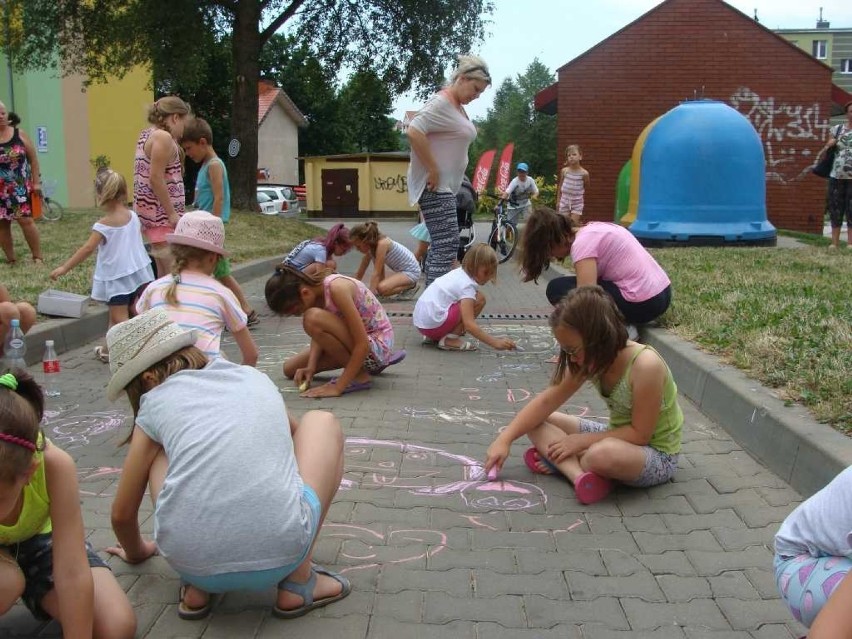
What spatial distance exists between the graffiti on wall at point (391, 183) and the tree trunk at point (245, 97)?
2123 centimetres

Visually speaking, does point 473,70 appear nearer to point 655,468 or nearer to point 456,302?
point 456,302

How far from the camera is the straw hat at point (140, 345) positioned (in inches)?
102

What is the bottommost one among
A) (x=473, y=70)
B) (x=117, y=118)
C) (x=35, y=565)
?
(x=35, y=565)

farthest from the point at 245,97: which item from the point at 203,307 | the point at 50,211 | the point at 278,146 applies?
the point at 278,146

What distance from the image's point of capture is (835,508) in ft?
6.72

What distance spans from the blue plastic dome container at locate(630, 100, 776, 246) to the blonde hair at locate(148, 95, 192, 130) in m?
7.84

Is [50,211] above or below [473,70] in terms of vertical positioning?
below

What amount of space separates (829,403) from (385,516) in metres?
2.06

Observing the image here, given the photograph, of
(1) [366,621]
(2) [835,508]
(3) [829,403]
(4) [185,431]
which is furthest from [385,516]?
(3) [829,403]

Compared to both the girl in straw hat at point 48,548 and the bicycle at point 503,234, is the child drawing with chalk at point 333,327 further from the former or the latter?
the bicycle at point 503,234

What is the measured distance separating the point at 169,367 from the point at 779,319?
4.38 m

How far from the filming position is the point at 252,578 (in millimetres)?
2465

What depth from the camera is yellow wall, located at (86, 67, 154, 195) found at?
31734 mm

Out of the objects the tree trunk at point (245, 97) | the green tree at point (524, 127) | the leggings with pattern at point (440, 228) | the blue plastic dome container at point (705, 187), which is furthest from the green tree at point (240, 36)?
the green tree at point (524, 127)
